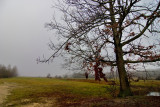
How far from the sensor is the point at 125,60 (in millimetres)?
9141

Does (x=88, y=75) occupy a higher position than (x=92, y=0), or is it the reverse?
(x=92, y=0)

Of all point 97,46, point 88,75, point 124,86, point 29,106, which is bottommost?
point 29,106

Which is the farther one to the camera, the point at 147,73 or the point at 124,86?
the point at 124,86

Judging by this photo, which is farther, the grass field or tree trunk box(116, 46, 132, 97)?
tree trunk box(116, 46, 132, 97)

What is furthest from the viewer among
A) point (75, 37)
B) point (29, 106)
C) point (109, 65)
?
point (29, 106)

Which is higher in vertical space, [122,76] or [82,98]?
[122,76]

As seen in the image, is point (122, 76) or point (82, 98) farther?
point (82, 98)

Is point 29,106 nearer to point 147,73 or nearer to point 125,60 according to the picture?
A: point 125,60

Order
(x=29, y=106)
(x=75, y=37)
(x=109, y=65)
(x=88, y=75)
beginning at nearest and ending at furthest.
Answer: (x=75, y=37), (x=88, y=75), (x=109, y=65), (x=29, y=106)

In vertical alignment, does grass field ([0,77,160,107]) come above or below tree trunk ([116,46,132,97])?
below

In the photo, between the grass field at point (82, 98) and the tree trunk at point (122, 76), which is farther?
the tree trunk at point (122, 76)

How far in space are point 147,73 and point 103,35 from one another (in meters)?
3.29

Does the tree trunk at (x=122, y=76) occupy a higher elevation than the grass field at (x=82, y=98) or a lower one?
higher

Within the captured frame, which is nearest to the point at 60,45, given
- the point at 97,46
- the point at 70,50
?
the point at 70,50
